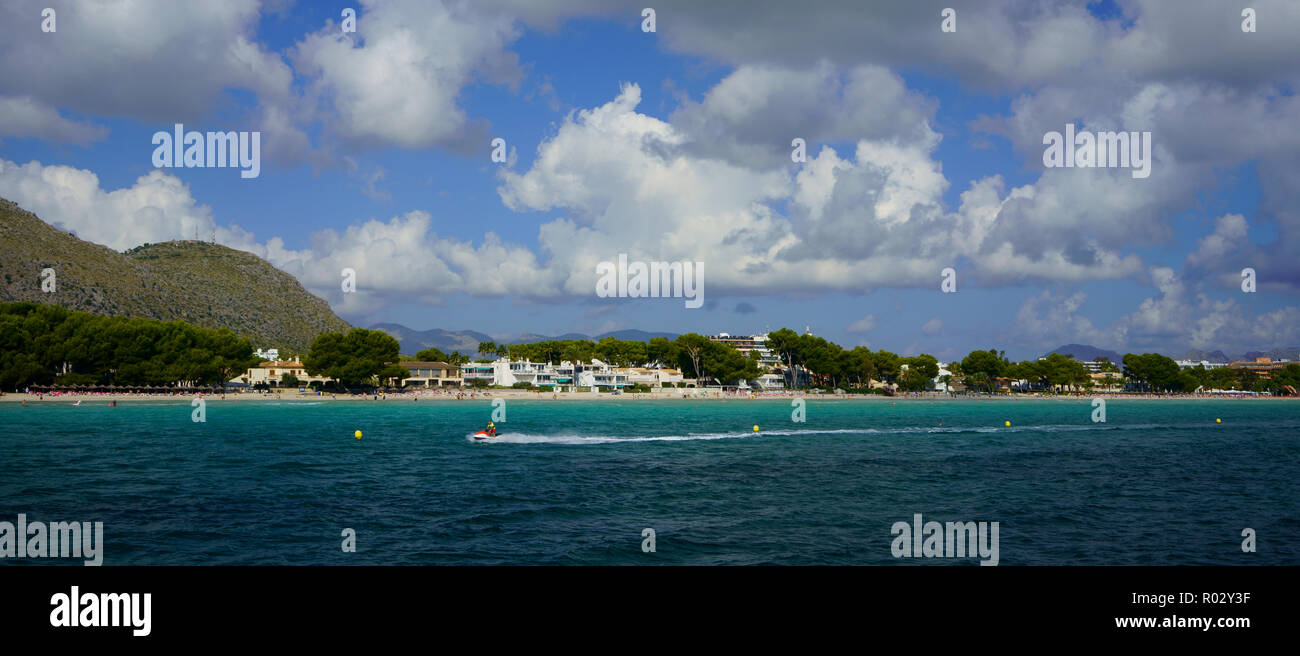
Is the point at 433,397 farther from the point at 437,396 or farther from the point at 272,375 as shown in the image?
the point at 272,375

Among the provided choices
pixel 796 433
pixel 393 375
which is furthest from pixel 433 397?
pixel 796 433

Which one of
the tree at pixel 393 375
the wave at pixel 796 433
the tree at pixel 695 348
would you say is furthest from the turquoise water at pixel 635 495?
the tree at pixel 695 348

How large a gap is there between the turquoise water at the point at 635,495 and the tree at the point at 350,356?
78.8 metres

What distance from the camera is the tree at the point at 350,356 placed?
147250 mm

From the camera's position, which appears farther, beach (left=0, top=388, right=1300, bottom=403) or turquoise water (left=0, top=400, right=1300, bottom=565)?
beach (left=0, top=388, right=1300, bottom=403)

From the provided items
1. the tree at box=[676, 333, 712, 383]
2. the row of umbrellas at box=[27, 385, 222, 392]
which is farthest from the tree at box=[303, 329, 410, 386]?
the tree at box=[676, 333, 712, 383]

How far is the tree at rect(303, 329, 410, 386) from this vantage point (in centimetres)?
14725

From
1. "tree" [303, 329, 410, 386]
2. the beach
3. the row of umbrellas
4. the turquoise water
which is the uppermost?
"tree" [303, 329, 410, 386]

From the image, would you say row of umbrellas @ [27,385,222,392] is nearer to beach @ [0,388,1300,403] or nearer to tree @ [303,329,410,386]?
beach @ [0,388,1300,403]

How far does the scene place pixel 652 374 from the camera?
602ft

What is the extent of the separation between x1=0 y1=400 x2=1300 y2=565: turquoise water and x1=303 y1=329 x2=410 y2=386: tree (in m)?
78.8

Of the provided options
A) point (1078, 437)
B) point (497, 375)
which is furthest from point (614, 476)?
point (497, 375)
